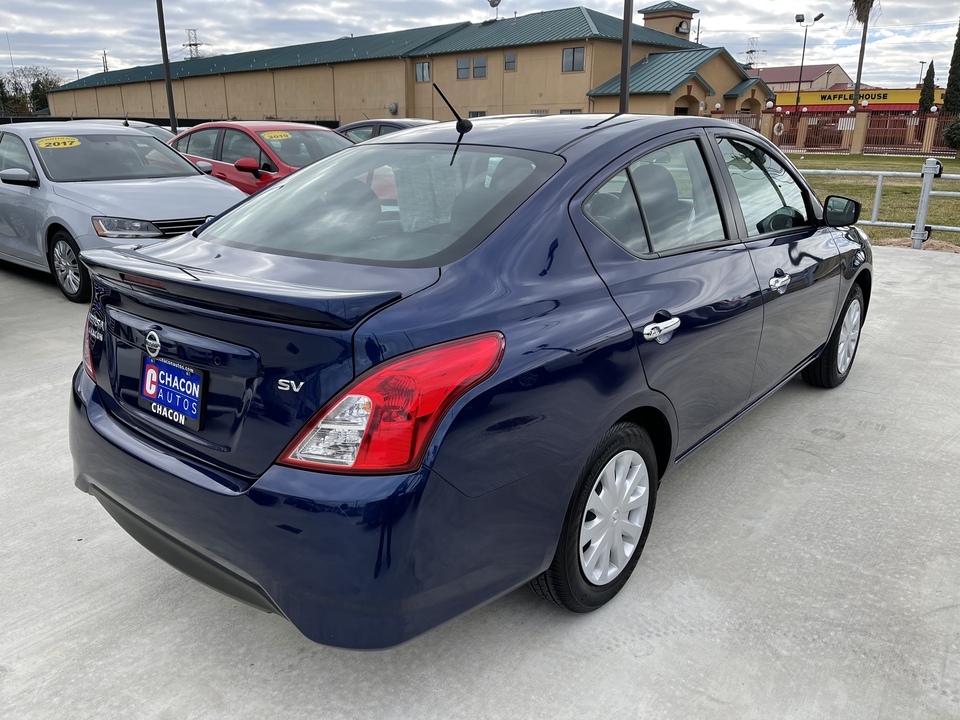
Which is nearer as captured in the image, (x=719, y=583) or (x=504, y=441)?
(x=504, y=441)

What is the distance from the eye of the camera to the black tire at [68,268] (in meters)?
6.86

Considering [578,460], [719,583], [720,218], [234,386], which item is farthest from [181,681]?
[720,218]

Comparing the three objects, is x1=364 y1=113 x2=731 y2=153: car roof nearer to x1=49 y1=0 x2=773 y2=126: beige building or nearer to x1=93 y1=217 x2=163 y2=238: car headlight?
x1=93 y1=217 x2=163 y2=238: car headlight

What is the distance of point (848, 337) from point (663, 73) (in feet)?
130

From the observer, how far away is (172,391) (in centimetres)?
223

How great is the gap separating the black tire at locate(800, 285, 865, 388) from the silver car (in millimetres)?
4885

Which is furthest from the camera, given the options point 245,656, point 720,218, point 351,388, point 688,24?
point 688,24

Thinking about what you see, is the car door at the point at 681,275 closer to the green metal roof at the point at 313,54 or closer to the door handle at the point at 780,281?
the door handle at the point at 780,281

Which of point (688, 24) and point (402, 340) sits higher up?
point (688, 24)

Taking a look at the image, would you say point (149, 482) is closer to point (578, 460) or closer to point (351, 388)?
point (351, 388)

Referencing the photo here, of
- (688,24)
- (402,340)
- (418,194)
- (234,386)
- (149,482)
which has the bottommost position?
(149,482)

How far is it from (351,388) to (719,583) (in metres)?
1.71

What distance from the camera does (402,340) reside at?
193 cm

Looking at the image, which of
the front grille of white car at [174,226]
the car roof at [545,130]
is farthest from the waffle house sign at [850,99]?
the car roof at [545,130]
